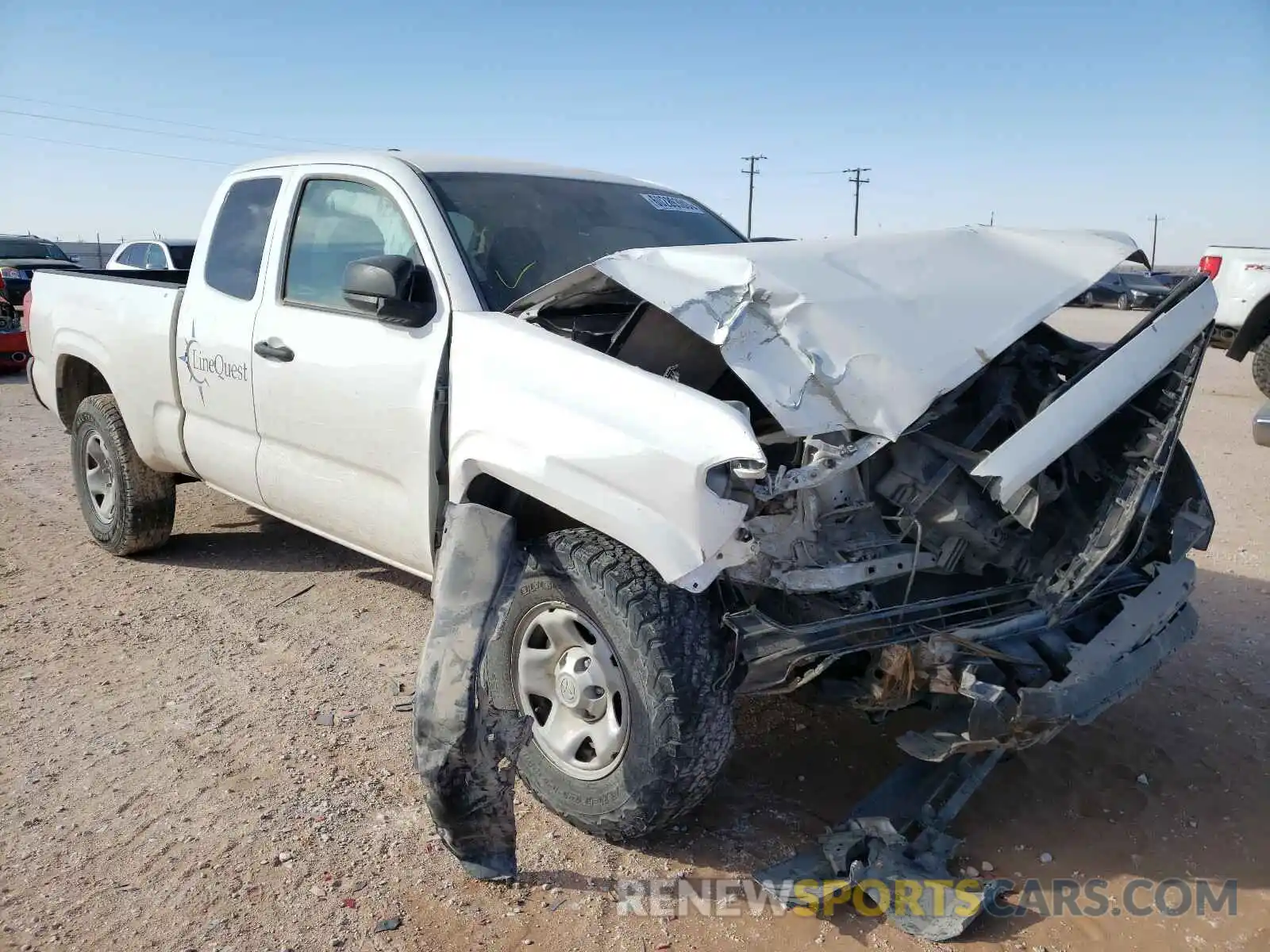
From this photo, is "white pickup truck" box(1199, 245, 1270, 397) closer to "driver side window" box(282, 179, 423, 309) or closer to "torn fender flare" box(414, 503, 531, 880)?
"driver side window" box(282, 179, 423, 309)

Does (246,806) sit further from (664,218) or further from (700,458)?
(664,218)

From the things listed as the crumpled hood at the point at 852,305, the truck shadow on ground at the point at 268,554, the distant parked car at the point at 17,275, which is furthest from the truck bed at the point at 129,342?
the distant parked car at the point at 17,275

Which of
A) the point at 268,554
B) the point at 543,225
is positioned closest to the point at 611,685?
the point at 543,225

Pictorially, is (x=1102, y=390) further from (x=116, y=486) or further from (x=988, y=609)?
(x=116, y=486)

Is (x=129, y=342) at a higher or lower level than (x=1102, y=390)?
lower

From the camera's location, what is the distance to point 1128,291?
130 inches

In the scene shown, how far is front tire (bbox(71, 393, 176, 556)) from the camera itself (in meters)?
5.45

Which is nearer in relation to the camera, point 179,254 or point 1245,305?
point 1245,305

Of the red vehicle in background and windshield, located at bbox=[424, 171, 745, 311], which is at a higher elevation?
windshield, located at bbox=[424, 171, 745, 311]

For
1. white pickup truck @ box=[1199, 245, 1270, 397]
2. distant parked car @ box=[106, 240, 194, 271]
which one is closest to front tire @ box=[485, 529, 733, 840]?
white pickup truck @ box=[1199, 245, 1270, 397]

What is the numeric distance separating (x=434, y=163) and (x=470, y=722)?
235 cm

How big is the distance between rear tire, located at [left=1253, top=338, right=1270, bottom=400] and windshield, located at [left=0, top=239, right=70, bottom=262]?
60.7ft

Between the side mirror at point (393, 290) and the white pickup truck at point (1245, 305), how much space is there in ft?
31.1

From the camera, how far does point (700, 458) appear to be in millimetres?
2492
